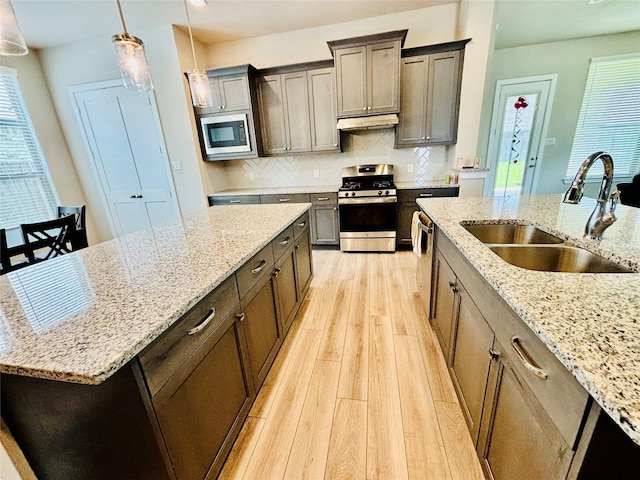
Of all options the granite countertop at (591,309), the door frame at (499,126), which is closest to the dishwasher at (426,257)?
the granite countertop at (591,309)

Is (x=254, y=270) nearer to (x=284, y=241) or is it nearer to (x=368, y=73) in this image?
(x=284, y=241)

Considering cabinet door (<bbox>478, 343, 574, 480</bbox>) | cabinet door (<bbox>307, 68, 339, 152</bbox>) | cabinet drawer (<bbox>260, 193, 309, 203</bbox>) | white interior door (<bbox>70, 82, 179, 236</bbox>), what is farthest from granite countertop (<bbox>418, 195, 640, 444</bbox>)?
white interior door (<bbox>70, 82, 179, 236</bbox>)

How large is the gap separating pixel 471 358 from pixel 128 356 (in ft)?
4.20

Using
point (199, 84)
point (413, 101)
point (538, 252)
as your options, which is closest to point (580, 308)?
point (538, 252)

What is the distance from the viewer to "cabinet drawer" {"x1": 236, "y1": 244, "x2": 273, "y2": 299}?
1233 millimetres

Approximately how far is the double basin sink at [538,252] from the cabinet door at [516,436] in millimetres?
609

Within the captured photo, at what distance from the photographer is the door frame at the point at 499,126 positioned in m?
4.48

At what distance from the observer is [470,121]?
3.11 meters

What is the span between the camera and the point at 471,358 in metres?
1.16

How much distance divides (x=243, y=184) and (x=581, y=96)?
5.95 m

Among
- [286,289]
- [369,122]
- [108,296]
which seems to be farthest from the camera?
[369,122]

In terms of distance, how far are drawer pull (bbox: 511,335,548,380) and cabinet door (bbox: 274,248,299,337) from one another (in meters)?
1.22

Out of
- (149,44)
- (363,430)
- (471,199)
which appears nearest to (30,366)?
(363,430)

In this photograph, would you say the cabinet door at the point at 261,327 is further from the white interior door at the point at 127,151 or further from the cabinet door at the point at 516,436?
Answer: the white interior door at the point at 127,151
